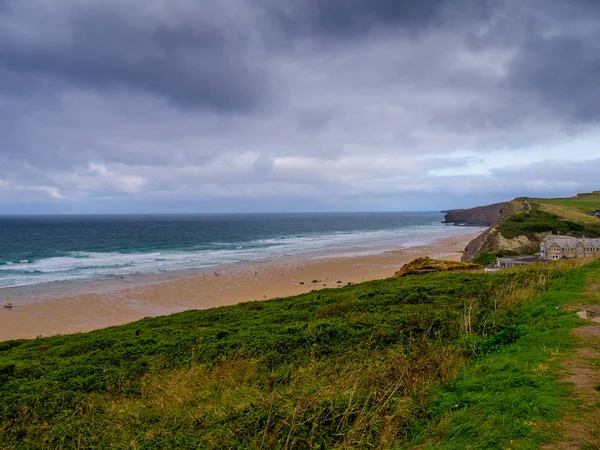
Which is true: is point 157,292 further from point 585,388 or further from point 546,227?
point 546,227

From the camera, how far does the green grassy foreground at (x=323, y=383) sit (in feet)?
17.1

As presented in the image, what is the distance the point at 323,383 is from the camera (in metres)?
6.82

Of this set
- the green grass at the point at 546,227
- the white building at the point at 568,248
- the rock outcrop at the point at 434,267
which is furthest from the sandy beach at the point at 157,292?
the white building at the point at 568,248

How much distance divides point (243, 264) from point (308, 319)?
1383 inches

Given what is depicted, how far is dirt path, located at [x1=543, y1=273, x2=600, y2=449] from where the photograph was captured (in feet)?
14.0

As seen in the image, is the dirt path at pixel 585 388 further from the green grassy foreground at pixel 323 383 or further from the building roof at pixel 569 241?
the building roof at pixel 569 241

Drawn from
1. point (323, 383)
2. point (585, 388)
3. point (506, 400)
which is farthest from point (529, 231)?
point (323, 383)

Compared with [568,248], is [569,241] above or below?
above

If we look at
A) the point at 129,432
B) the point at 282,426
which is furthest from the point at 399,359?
the point at 129,432

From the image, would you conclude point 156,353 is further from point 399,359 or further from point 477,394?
point 477,394

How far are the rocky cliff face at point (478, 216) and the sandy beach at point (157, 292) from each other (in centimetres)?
12736

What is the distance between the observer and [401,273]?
2916 centimetres

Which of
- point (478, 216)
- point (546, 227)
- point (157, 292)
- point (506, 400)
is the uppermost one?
point (478, 216)

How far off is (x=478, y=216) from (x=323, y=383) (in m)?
183
